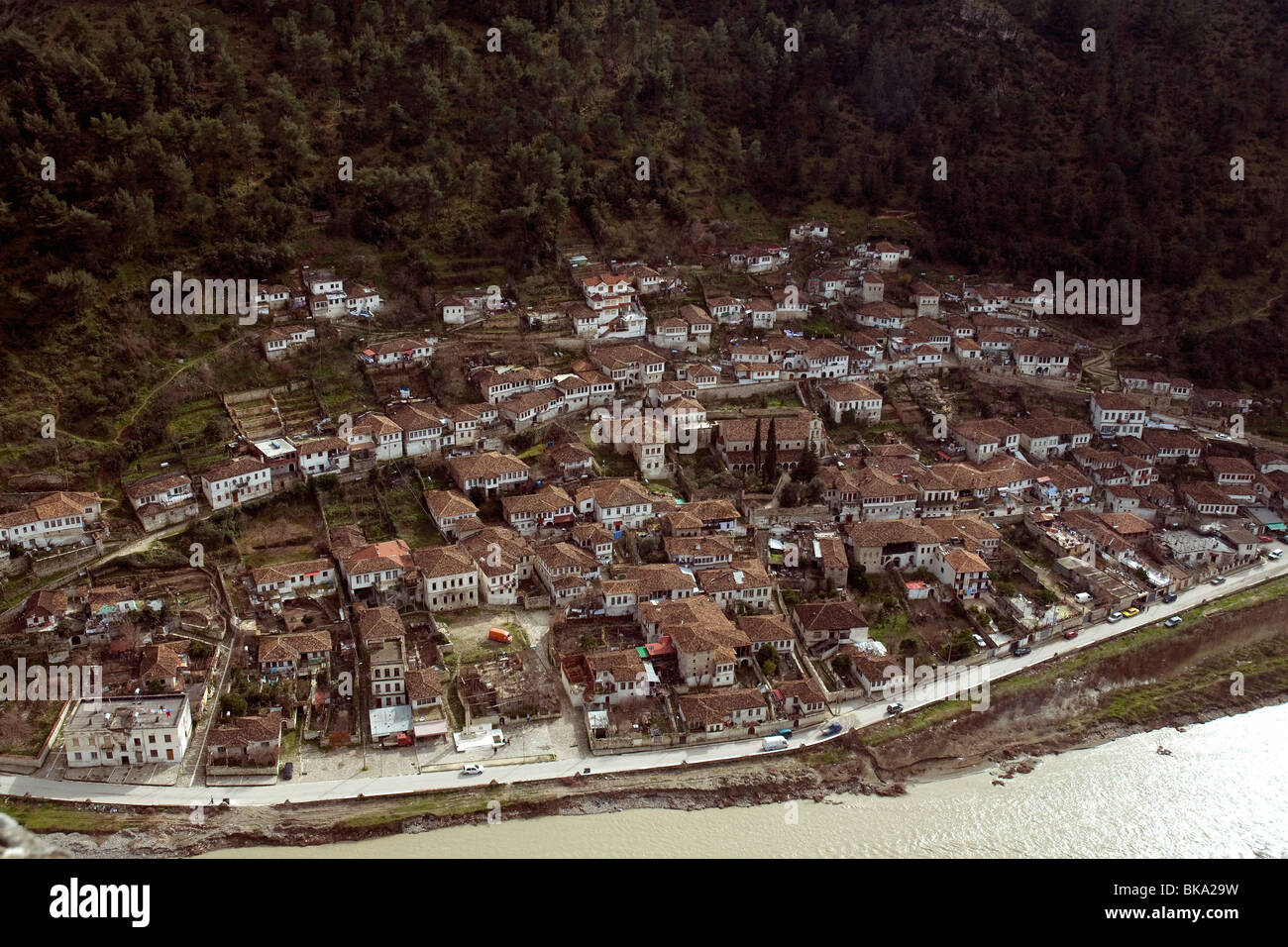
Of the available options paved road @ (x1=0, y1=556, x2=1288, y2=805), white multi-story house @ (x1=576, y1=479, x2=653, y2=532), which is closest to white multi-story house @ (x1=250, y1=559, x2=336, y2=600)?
paved road @ (x1=0, y1=556, x2=1288, y2=805)

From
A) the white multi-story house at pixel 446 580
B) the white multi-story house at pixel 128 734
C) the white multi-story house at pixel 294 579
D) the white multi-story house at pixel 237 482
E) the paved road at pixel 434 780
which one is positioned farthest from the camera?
the white multi-story house at pixel 237 482

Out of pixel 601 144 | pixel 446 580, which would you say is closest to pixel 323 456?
pixel 446 580

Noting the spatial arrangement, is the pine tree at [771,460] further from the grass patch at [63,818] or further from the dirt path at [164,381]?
the grass patch at [63,818]

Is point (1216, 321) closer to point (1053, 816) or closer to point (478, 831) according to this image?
point (1053, 816)

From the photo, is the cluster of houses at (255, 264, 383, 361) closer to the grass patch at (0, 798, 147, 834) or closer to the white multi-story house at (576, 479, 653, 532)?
the white multi-story house at (576, 479, 653, 532)

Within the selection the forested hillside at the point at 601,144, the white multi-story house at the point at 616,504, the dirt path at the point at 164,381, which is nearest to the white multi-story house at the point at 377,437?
the dirt path at the point at 164,381

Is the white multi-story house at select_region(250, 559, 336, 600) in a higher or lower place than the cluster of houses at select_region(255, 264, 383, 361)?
lower
